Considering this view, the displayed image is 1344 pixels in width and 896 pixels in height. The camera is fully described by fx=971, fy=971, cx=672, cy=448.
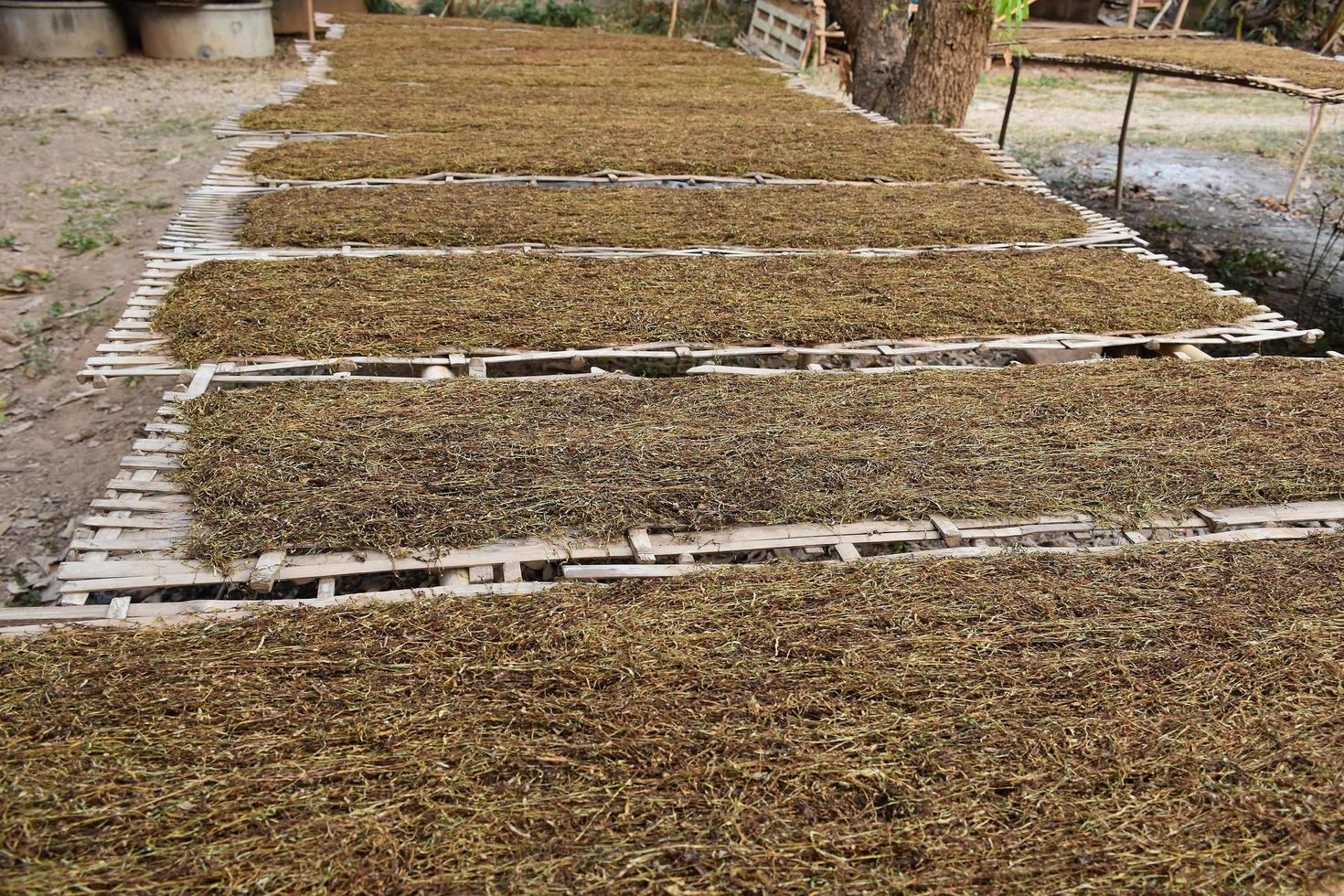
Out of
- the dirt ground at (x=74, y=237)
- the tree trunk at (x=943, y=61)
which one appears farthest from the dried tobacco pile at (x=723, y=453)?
the tree trunk at (x=943, y=61)

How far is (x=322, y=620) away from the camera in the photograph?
68.8 inches

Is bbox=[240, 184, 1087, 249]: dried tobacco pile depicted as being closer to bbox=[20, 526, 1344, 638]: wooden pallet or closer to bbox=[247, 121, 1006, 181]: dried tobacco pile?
bbox=[247, 121, 1006, 181]: dried tobacco pile

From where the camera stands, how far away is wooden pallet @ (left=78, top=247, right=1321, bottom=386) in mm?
2613

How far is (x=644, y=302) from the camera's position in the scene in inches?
120

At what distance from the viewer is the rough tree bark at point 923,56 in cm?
555

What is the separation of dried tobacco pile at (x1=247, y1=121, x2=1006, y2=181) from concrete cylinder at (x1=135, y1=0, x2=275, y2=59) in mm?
4027

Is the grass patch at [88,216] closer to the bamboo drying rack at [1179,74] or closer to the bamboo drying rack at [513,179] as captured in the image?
the bamboo drying rack at [513,179]

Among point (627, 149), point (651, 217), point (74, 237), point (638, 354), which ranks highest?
point (627, 149)

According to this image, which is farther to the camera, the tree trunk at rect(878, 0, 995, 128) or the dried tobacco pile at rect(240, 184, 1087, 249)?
the tree trunk at rect(878, 0, 995, 128)

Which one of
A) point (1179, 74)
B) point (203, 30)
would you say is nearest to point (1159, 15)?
point (1179, 74)

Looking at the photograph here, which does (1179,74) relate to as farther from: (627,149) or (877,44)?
(627,149)

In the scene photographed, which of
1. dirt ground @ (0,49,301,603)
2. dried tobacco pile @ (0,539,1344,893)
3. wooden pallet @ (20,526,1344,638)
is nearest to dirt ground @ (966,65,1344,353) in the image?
wooden pallet @ (20,526,1344,638)

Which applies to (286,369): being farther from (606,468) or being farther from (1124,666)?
(1124,666)

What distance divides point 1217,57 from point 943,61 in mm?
1435
